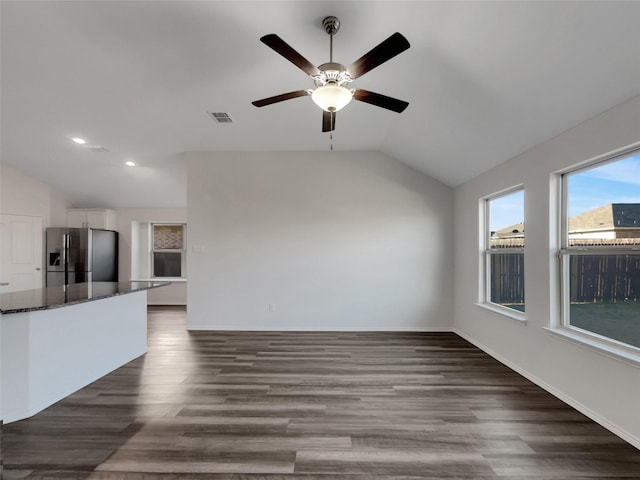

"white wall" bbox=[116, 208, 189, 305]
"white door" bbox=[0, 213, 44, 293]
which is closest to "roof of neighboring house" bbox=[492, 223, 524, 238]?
"white wall" bbox=[116, 208, 189, 305]

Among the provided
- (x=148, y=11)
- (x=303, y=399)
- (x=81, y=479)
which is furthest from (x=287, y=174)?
(x=81, y=479)

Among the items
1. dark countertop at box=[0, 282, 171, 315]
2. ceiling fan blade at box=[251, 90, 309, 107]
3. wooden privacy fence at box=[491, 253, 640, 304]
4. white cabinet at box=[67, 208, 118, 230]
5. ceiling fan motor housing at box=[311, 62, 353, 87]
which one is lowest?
dark countertop at box=[0, 282, 171, 315]

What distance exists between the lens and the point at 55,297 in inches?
111

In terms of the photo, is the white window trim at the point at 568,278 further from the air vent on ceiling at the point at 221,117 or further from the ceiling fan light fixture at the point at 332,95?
the air vent on ceiling at the point at 221,117

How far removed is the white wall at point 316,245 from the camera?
5.00 meters

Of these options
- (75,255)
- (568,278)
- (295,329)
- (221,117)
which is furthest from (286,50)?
(75,255)

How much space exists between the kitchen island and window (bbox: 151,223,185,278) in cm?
385

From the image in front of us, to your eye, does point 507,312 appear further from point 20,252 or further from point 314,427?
point 20,252

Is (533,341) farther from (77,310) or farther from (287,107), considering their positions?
(77,310)

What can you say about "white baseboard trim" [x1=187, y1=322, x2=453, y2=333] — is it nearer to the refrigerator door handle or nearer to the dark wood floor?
the dark wood floor

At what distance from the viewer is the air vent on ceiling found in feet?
12.5

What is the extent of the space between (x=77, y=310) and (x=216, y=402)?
1.60 m

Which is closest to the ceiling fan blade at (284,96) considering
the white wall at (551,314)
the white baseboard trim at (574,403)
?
the white wall at (551,314)

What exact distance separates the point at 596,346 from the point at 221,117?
4291 mm
